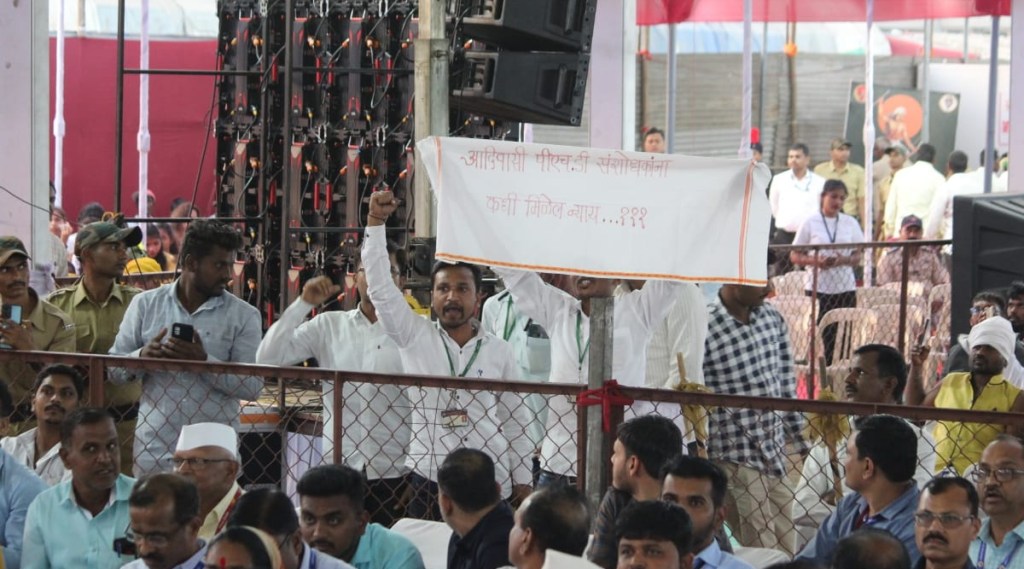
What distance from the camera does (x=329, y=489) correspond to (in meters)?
5.45

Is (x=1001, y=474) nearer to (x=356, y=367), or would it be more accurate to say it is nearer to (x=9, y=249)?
(x=356, y=367)

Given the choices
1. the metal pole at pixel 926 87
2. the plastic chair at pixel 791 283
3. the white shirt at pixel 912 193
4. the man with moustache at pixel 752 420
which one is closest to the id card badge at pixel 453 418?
the man with moustache at pixel 752 420

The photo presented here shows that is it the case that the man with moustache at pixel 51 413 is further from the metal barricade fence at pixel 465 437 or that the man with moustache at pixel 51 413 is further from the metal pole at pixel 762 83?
the metal pole at pixel 762 83

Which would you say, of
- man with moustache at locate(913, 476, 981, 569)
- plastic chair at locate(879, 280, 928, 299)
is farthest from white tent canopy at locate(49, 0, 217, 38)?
man with moustache at locate(913, 476, 981, 569)

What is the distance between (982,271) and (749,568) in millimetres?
6744

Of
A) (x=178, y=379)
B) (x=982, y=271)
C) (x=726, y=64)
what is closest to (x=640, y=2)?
(x=982, y=271)

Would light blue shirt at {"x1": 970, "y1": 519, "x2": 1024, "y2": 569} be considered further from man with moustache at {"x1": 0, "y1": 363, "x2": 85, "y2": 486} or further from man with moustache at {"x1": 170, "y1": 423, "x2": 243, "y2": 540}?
man with moustache at {"x1": 0, "y1": 363, "x2": 85, "y2": 486}

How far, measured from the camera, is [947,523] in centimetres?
502

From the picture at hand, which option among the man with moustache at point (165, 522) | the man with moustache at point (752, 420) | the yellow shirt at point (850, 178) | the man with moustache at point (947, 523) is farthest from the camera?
the yellow shirt at point (850, 178)

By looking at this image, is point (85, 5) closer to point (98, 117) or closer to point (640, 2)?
point (98, 117)

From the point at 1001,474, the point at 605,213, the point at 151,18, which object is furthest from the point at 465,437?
the point at 151,18

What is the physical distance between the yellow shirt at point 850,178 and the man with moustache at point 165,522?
1280 cm

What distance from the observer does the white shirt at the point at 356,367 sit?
22.0ft

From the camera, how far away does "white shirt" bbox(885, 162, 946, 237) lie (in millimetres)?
17484
